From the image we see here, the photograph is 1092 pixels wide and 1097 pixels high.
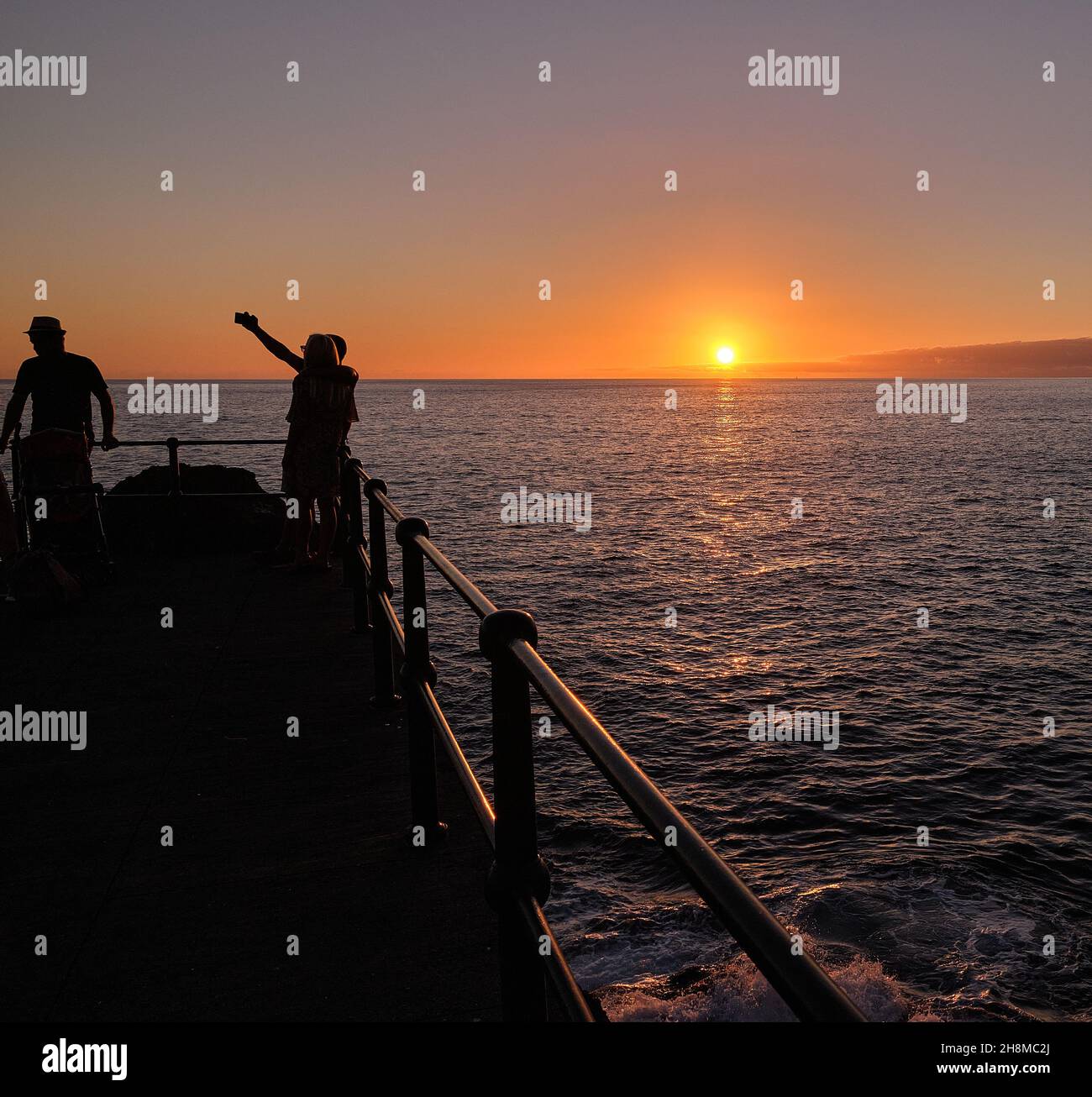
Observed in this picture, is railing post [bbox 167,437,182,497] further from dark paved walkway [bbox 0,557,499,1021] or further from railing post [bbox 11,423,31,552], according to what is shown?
dark paved walkway [bbox 0,557,499,1021]

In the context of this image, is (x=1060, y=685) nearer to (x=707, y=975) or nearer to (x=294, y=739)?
(x=707, y=975)

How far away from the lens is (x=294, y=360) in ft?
28.2

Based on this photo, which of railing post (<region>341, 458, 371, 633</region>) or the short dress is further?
the short dress

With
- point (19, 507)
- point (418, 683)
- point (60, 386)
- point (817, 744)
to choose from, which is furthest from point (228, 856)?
point (817, 744)

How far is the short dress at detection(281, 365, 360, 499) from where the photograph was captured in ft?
27.0

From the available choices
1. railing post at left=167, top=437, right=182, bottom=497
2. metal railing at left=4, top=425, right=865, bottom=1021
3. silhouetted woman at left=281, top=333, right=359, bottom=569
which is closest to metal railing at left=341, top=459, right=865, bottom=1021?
metal railing at left=4, top=425, right=865, bottom=1021

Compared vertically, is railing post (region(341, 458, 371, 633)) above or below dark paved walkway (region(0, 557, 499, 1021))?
above

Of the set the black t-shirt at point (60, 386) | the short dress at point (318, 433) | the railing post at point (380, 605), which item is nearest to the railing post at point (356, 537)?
the railing post at point (380, 605)

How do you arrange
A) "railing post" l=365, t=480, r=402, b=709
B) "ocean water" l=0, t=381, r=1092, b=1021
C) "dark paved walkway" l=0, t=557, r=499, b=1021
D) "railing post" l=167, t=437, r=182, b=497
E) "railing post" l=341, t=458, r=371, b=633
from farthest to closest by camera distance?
"ocean water" l=0, t=381, r=1092, b=1021, "railing post" l=167, t=437, r=182, b=497, "railing post" l=341, t=458, r=371, b=633, "railing post" l=365, t=480, r=402, b=709, "dark paved walkway" l=0, t=557, r=499, b=1021

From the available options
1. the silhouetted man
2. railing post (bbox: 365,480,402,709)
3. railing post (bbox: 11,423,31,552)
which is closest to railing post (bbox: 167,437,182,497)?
the silhouetted man

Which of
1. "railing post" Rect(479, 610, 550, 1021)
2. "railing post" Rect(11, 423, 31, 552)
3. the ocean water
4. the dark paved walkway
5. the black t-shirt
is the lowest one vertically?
the ocean water

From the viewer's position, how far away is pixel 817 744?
54.1 feet

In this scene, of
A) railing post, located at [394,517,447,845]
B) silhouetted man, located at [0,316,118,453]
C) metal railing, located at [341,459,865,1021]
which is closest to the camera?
metal railing, located at [341,459,865,1021]
